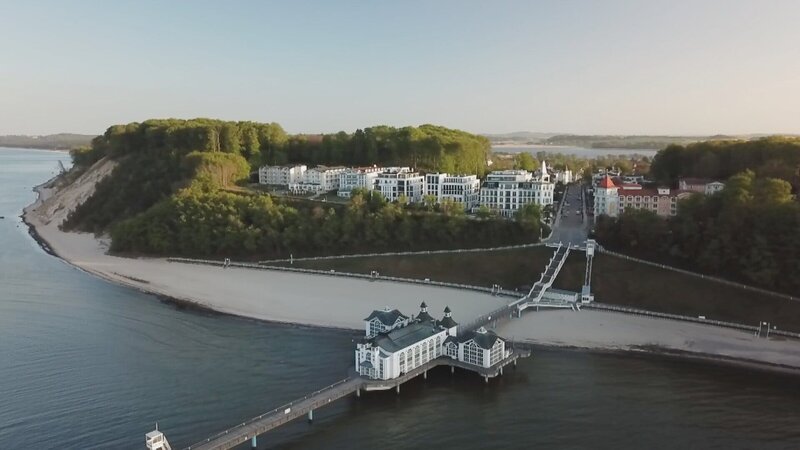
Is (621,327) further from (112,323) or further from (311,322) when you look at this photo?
(112,323)

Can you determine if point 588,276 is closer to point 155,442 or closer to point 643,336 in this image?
point 643,336

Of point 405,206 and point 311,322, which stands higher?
point 405,206

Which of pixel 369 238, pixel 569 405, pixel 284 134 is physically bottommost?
pixel 569 405

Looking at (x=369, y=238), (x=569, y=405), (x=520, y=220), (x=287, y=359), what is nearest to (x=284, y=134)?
(x=369, y=238)

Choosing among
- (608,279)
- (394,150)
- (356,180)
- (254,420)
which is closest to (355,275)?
(608,279)

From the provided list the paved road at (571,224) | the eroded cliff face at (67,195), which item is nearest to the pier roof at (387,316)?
the paved road at (571,224)

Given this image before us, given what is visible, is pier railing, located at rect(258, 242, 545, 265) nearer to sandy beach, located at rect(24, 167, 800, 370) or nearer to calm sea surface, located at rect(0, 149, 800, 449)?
sandy beach, located at rect(24, 167, 800, 370)
